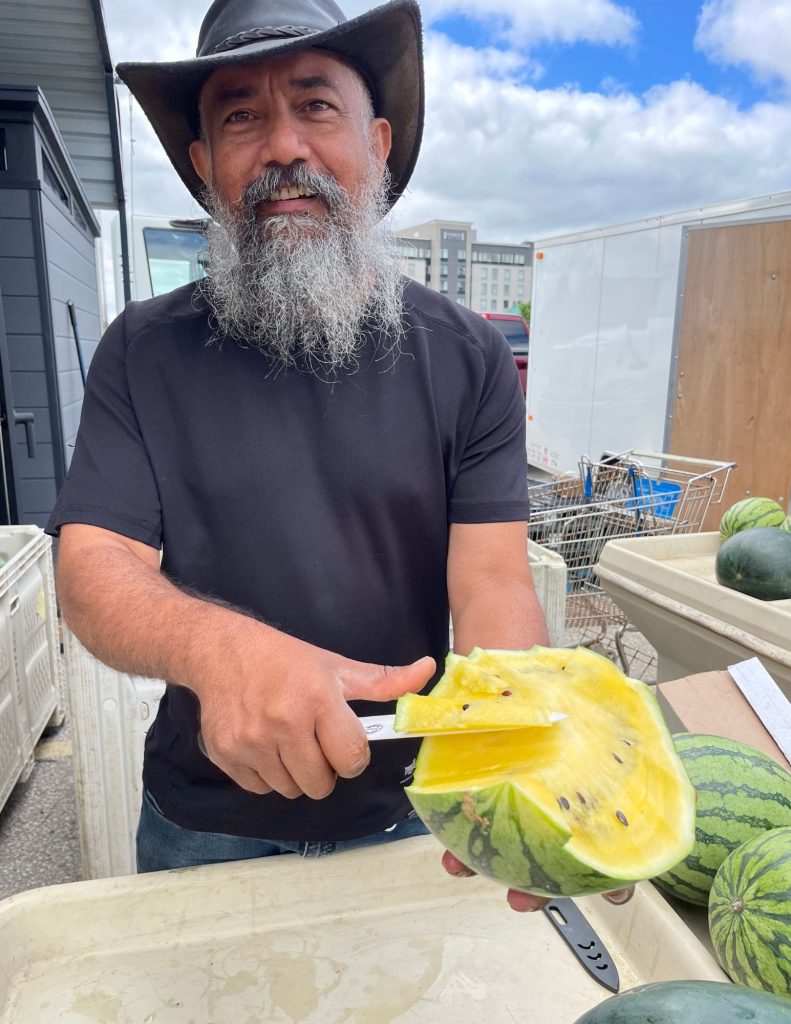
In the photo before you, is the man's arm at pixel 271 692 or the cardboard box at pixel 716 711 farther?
the cardboard box at pixel 716 711

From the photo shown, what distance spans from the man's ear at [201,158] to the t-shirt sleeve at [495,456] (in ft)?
2.97

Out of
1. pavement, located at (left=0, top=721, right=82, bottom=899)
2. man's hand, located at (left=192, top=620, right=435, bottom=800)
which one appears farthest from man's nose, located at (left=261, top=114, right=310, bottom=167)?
pavement, located at (left=0, top=721, right=82, bottom=899)

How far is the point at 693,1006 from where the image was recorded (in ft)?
2.54

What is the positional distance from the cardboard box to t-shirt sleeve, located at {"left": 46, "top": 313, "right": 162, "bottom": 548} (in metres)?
1.26

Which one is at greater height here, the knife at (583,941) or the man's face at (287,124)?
the man's face at (287,124)

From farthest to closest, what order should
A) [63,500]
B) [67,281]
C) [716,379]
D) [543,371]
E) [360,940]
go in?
[543,371] → [67,281] → [716,379] → [63,500] → [360,940]

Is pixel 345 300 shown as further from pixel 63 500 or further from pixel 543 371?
pixel 543 371

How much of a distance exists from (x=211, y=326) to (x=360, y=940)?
56.6 inches

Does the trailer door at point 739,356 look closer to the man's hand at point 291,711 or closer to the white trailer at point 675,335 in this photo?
the white trailer at point 675,335

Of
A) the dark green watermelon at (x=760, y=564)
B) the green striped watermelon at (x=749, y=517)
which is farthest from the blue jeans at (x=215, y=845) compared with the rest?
the green striped watermelon at (x=749, y=517)

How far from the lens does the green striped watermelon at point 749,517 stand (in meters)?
2.98

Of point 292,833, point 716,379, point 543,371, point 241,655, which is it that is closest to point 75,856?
point 292,833

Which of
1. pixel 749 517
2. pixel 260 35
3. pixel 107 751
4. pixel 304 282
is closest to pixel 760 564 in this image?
pixel 749 517

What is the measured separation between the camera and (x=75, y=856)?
3.27 m
